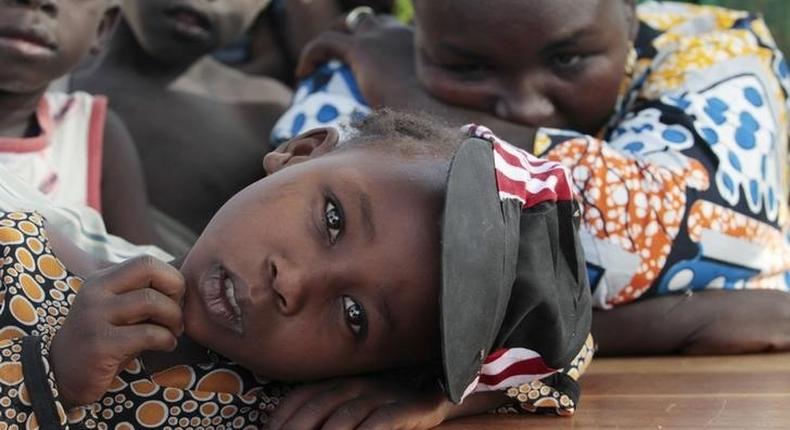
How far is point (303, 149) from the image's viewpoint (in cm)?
154

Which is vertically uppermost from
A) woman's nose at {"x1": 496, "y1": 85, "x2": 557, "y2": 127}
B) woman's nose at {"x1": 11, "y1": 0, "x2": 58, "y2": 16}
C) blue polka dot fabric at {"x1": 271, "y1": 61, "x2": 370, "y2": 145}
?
woman's nose at {"x1": 496, "y1": 85, "x2": 557, "y2": 127}

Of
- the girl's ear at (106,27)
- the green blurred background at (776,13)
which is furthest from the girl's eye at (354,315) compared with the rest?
the green blurred background at (776,13)

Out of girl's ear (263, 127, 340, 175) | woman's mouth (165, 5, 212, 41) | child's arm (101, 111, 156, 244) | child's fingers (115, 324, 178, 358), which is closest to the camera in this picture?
child's fingers (115, 324, 178, 358)

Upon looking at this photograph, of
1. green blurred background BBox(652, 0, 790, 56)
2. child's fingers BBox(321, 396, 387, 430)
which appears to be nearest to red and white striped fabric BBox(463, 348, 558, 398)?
child's fingers BBox(321, 396, 387, 430)

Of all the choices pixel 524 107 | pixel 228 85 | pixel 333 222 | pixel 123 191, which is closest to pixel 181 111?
pixel 228 85

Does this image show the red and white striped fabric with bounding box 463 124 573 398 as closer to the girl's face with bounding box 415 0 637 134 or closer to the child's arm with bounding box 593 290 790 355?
the child's arm with bounding box 593 290 790 355

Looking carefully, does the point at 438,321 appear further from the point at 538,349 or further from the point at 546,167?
the point at 546,167

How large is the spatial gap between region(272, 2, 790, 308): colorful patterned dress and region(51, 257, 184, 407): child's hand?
0.54 meters

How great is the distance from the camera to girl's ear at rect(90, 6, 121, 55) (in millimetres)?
2381

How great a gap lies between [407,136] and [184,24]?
1.23 m

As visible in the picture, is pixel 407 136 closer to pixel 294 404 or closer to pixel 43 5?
pixel 294 404

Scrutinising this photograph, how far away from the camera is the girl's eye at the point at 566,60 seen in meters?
2.04

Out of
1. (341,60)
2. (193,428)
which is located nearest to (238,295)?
(193,428)

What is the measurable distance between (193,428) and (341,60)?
1210 millimetres
